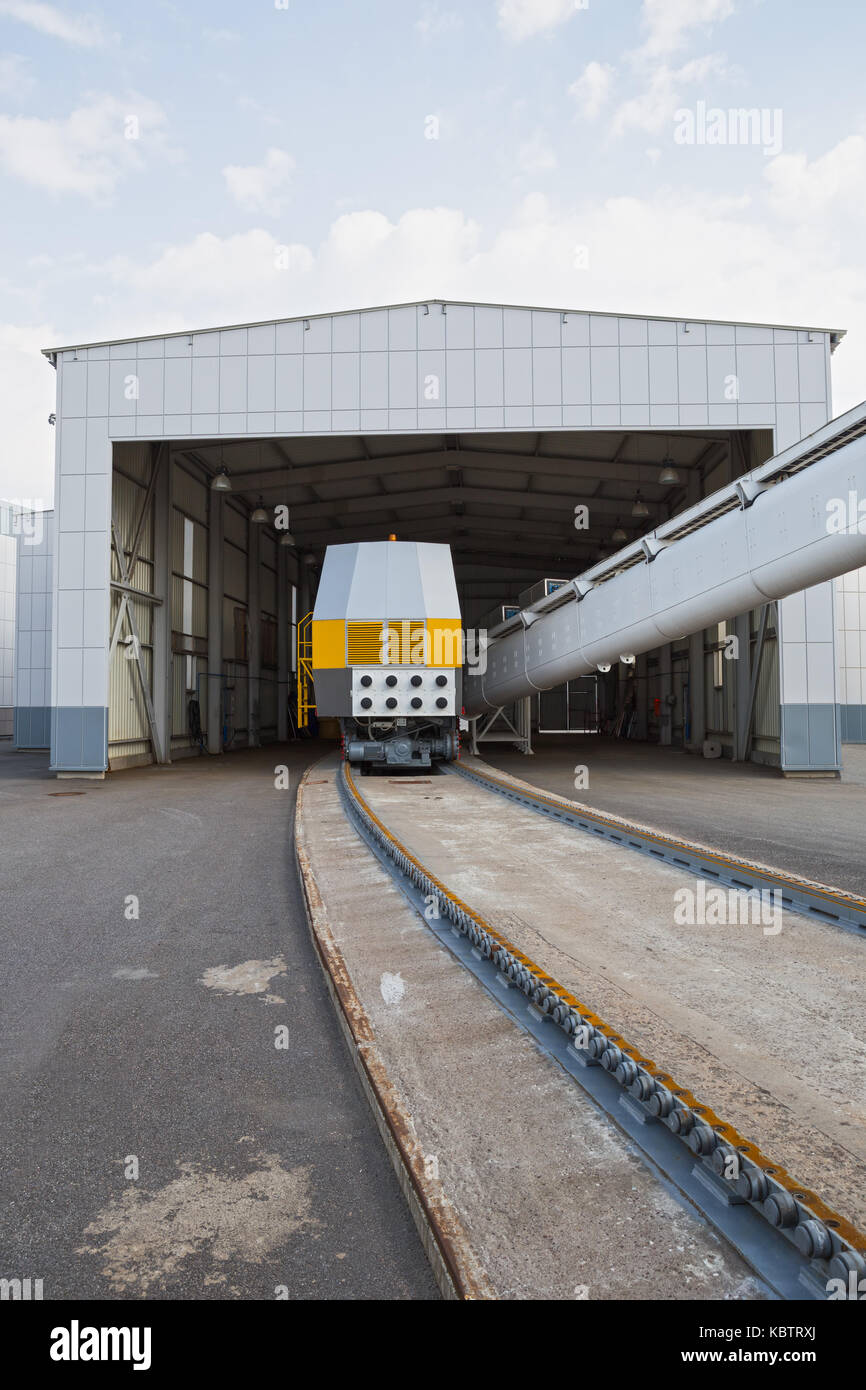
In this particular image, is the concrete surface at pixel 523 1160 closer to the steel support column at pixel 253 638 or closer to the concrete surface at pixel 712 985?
the concrete surface at pixel 712 985

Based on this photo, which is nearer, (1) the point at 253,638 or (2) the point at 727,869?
(2) the point at 727,869

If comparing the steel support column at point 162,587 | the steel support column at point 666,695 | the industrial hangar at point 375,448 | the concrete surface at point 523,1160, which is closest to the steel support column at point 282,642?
the industrial hangar at point 375,448

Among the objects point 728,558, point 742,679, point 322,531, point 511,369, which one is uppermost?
point 322,531

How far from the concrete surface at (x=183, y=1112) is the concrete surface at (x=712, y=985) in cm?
102

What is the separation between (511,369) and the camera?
1462 centimetres

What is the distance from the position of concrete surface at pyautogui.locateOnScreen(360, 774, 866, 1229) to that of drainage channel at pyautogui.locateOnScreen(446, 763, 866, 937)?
163 mm

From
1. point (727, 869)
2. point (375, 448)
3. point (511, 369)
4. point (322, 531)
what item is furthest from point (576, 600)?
point (322, 531)

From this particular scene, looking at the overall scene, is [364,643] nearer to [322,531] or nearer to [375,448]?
[375,448]

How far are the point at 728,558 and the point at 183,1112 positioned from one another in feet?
21.4

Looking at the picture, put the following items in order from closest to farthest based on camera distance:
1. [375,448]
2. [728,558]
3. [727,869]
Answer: [727,869]
[728,558]
[375,448]

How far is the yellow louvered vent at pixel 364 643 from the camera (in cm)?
1252

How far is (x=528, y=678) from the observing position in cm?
1360

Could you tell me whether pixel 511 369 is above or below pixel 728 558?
above

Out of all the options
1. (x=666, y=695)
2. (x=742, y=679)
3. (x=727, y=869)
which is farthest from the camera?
(x=666, y=695)
